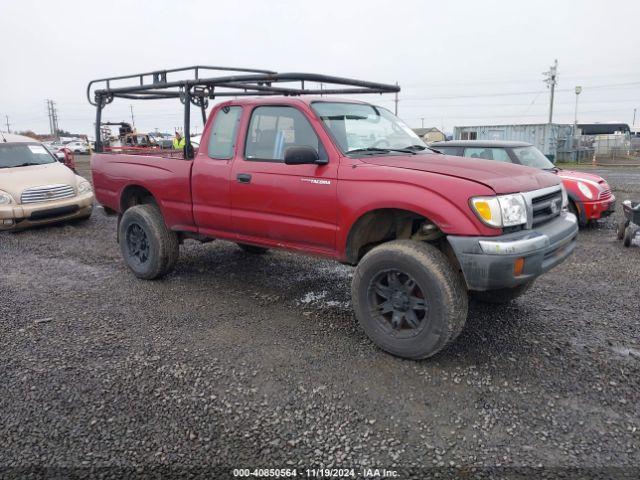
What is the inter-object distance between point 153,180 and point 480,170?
142 inches

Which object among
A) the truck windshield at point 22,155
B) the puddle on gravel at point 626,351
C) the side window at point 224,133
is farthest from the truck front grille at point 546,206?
the truck windshield at point 22,155

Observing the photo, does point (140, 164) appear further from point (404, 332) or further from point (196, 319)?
point (404, 332)

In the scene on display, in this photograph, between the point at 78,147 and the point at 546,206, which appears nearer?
the point at 546,206

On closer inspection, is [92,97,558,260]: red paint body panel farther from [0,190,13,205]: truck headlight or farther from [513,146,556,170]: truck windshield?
[513,146,556,170]: truck windshield

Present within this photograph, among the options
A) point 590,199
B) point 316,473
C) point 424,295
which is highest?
point 590,199

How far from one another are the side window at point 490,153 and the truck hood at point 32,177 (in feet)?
24.7

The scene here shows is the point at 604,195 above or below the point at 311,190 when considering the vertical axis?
below

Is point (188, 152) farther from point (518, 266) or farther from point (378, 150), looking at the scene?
point (518, 266)

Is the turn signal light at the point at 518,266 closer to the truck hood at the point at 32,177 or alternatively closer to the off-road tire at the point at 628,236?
the off-road tire at the point at 628,236

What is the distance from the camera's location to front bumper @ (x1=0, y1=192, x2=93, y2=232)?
8.31m

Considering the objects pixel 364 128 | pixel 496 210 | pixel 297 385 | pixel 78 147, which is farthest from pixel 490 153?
pixel 78 147

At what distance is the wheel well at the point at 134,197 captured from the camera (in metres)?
5.97

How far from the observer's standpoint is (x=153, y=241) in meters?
5.53

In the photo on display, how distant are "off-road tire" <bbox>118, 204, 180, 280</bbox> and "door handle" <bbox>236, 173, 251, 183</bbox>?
1.49 m
